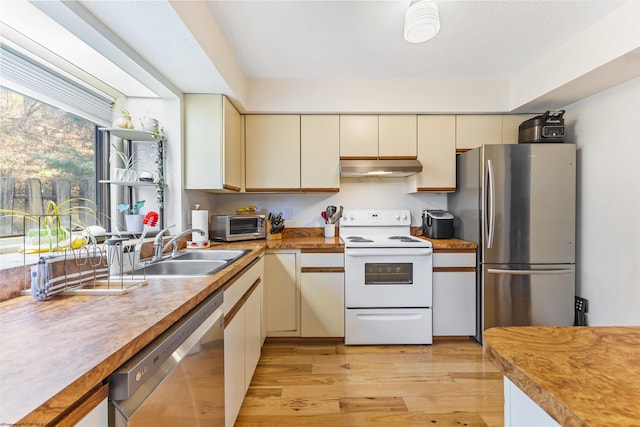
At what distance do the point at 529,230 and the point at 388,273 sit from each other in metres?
1.19

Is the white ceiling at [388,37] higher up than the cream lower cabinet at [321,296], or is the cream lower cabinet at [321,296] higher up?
the white ceiling at [388,37]

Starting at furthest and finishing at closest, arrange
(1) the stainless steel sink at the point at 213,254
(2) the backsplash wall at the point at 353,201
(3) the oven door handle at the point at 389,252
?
(2) the backsplash wall at the point at 353,201 → (3) the oven door handle at the point at 389,252 → (1) the stainless steel sink at the point at 213,254

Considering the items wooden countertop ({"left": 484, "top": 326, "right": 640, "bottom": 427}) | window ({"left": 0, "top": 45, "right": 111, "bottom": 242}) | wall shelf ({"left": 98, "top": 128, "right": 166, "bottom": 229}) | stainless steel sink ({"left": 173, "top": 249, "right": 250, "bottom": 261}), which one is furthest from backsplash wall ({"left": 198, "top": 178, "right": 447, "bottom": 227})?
wooden countertop ({"left": 484, "top": 326, "right": 640, "bottom": 427})

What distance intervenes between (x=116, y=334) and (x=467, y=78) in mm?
3036

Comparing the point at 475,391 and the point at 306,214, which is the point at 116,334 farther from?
the point at 306,214

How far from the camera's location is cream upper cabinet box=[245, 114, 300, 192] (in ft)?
8.37

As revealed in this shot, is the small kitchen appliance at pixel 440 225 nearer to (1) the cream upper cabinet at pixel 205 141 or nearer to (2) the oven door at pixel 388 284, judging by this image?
(2) the oven door at pixel 388 284

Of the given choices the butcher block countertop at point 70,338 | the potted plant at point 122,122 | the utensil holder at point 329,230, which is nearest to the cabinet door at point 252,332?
the butcher block countertop at point 70,338

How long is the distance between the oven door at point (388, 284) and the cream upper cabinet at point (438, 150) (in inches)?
Result: 29.2

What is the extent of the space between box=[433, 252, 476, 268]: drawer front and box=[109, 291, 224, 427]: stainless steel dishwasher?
1847 mm

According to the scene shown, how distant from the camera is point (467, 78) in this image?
97.1 inches

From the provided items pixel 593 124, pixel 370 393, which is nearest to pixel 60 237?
pixel 370 393

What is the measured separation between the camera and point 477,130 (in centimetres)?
257

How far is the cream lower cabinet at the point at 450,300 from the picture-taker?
7.59 feet
